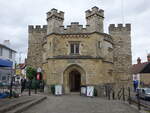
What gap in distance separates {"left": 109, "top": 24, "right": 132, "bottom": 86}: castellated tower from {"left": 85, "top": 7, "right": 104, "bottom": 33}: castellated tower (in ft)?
23.6

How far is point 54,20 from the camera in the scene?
23812mm

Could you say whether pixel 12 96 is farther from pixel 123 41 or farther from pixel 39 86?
pixel 123 41

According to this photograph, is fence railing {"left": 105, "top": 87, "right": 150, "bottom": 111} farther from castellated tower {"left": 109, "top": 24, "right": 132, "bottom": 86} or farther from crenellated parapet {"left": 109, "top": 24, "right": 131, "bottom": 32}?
crenellated parapet {"left": 109, "top": 24, "right": 131, "bottom": 32}

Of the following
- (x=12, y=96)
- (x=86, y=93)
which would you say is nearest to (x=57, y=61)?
(x=86, y=93)

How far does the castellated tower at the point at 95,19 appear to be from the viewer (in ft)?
77.3

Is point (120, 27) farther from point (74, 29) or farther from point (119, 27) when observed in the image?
point (74, 29)

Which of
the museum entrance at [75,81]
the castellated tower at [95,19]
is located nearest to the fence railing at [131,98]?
the museum entrance at [75,81]

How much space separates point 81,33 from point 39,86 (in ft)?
29.2

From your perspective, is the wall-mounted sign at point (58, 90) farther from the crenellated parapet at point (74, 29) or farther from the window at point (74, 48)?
the crenellated parapet at point (74, 29)

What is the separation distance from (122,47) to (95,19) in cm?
941

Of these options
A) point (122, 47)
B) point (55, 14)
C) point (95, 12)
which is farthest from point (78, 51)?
point (122, 47)

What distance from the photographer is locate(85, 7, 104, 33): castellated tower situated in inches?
928

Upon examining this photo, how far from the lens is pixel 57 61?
2311 cm

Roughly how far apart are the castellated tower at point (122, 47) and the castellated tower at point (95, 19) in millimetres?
7183
